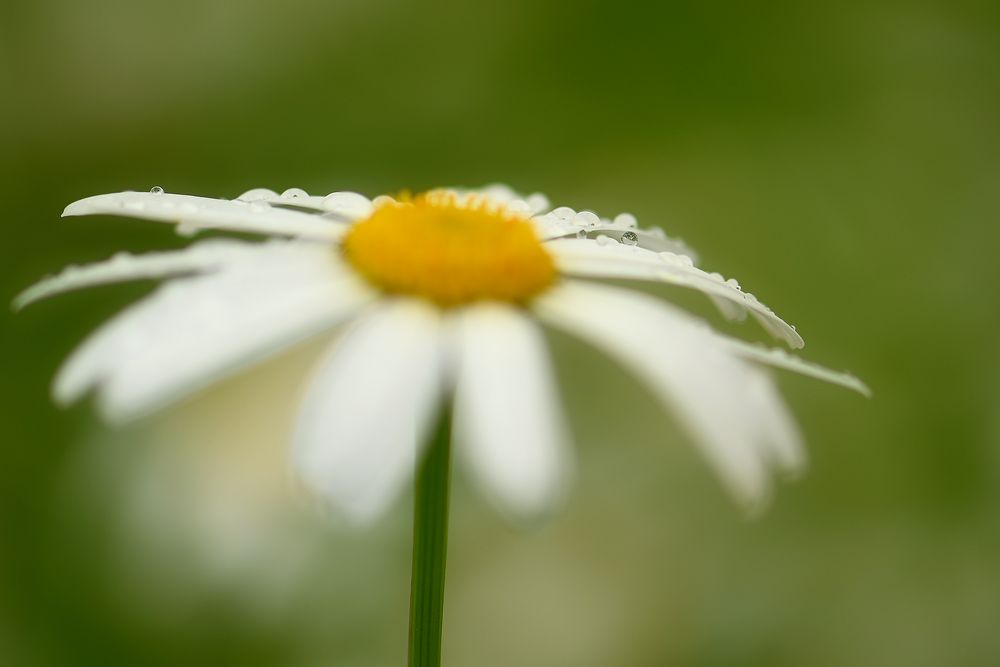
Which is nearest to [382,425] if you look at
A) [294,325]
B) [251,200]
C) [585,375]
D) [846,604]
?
[294,325]

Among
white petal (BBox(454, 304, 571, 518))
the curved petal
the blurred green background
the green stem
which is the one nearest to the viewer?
white petal (BBox(454, 304, 571, 518))

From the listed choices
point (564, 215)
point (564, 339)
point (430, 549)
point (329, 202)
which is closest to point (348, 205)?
point (329, 202)

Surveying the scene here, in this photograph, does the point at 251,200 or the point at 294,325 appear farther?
the point at 251,200

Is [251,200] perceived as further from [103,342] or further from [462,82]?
[462,82]

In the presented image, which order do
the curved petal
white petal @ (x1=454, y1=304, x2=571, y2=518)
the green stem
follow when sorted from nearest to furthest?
1. white petal @ (x1=454, y1=304, x2=571, y2=518)
2. the green stem
3. the curved petal

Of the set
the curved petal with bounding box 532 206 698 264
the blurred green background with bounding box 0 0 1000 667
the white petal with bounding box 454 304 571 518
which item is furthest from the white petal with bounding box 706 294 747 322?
the blurred green background with bounding box 0 0 1000 667

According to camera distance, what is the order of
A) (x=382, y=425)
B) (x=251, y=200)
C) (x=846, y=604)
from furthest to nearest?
(x=846, y=604)
(x=251, y=200)
(x=382, y=425)

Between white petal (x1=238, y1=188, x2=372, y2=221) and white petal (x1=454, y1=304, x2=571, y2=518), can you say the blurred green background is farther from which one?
white petal (x1=454, y1=304, x2=571, y2=518)
